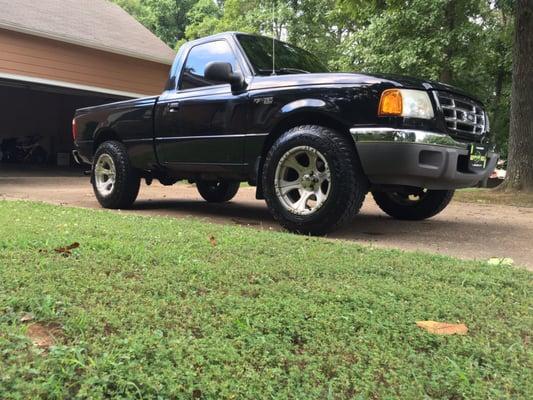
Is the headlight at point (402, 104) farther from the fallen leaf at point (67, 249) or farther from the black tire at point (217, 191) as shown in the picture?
the black tire at point (217, 191)

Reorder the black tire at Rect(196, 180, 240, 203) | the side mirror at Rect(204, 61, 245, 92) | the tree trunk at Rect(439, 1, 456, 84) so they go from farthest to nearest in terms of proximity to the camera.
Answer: the tree trunk at Rect(439, 1, 456, 84), the black tire at Rect(196, 180, 240, 203), the side mirror at Rect(204, 61, 245, 92)

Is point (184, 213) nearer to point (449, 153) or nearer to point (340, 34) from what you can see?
point (449, 153)

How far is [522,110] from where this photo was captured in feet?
31.7

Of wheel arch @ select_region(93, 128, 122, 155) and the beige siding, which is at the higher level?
the beige siding

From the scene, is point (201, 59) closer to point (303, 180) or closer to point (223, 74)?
point (223, 74)

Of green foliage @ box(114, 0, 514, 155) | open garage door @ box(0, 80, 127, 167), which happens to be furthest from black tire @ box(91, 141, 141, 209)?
open garage door @ box(0, 80, 127, 167)

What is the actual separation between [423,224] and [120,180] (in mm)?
3680

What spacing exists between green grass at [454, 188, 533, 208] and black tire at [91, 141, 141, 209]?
5.45 m

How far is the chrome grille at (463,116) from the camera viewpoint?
186 inches

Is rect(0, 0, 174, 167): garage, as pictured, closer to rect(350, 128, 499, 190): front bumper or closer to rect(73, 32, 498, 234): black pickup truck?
rect(73, 32, 498, 234): black pickup truck

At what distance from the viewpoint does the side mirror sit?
5.23 meters

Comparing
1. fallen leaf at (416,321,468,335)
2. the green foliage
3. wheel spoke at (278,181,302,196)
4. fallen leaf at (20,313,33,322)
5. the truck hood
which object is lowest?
fallen leaf at (416,321,468,335)

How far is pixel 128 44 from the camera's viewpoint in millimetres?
15234

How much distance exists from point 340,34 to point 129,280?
25.2 m
